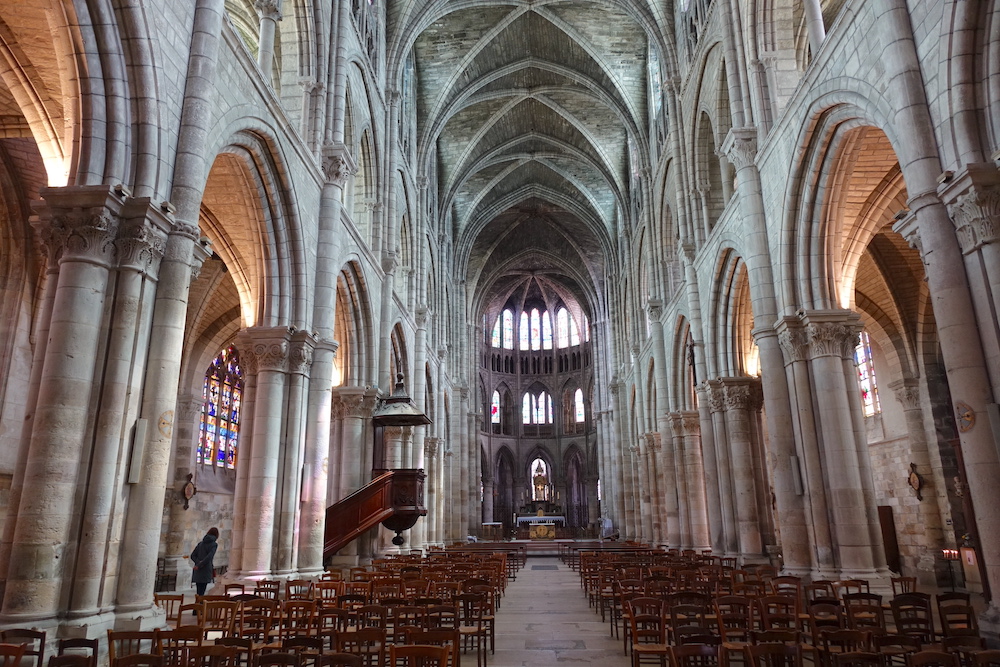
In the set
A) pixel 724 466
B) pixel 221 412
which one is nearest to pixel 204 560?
pixel 724 466

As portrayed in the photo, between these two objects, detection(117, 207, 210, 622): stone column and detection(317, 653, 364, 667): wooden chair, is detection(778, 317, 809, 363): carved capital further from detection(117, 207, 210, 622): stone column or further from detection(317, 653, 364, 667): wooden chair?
detection(317, 653, 364, 667): wooden chair

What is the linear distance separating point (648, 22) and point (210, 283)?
1764cm

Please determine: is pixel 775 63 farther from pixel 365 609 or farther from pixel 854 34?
pixel 365 609

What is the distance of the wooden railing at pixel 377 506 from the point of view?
1702cm

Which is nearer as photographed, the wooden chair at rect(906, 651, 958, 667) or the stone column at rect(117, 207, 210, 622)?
the wooden chair at rect(906, 651, 958, 667)

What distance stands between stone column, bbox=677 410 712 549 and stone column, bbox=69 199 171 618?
1785 cm

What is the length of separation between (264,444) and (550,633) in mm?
6572

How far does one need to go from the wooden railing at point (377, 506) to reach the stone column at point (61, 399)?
9.77 metres

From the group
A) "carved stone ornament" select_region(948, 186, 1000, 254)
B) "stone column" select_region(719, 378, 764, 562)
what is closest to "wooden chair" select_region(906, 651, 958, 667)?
"carved stone ornament" select_region(948, 186, 1000, 254)

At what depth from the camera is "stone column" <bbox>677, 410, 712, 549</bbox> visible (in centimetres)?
2302

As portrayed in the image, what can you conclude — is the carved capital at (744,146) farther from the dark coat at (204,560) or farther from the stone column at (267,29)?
the dark coat at (204,560)

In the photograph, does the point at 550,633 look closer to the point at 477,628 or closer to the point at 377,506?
the point at 477,628

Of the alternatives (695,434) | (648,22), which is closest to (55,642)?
(695,434)

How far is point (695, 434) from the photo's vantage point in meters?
24.4
